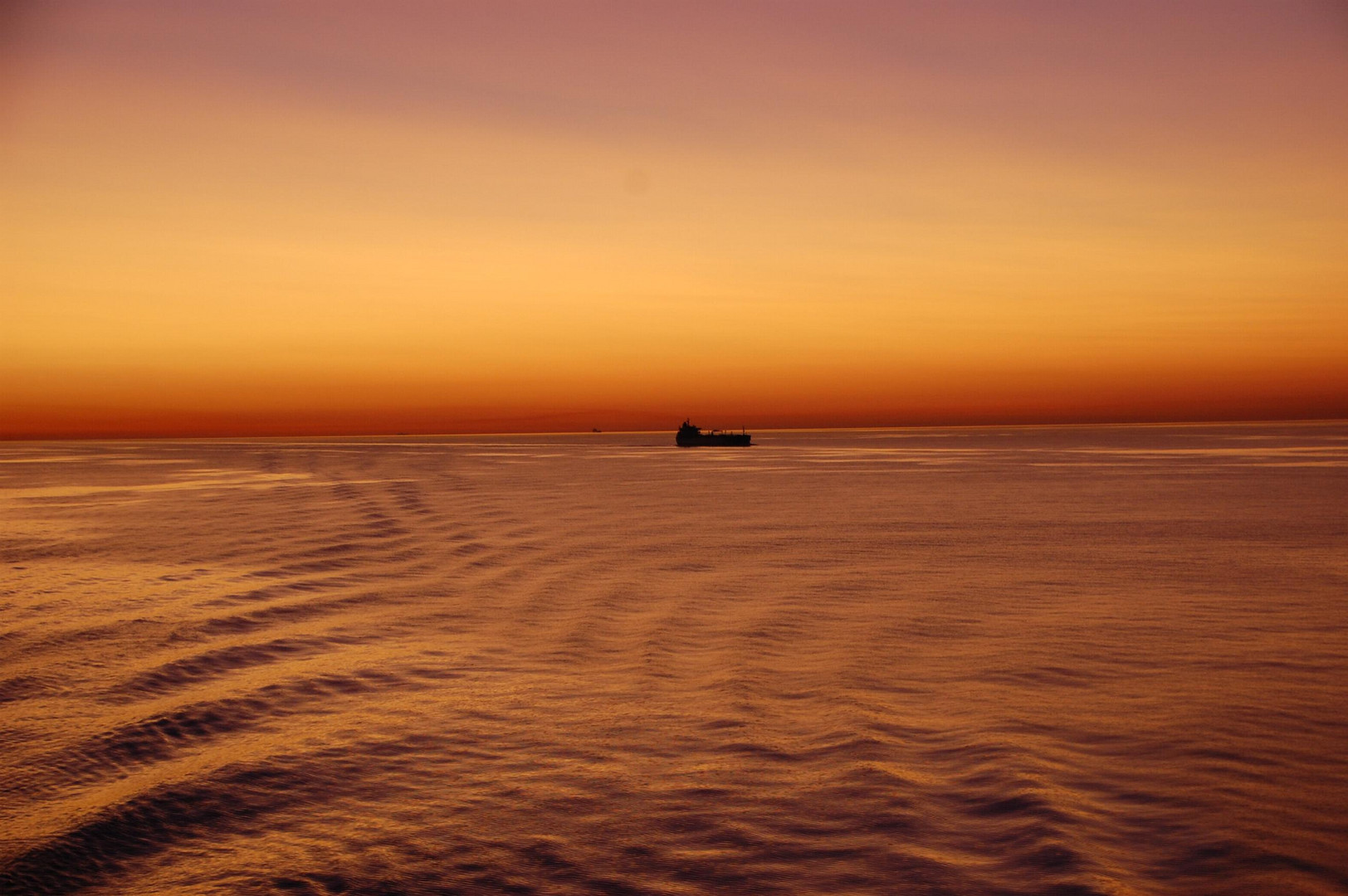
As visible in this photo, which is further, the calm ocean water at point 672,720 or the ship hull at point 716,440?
the ship hull at point 716,440

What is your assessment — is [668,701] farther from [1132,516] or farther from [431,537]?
[1132,516]

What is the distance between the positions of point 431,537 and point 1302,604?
20369 millimetres

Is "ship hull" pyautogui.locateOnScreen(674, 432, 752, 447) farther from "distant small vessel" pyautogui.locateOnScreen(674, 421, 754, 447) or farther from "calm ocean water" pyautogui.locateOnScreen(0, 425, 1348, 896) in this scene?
"calm ocean water" pyautogui.locateOnScreen(0, 425, 1348, 896)

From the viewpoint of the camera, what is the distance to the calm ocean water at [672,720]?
645 cm

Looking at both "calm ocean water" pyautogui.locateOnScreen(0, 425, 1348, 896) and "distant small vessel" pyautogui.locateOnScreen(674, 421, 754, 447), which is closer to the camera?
"calm ocean water" pyautogui.locateOnScreen(0, 425, 1348, 896)

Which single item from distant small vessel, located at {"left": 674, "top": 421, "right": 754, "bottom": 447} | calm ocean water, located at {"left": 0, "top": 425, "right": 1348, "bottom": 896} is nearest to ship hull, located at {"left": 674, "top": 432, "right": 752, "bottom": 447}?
distant small vessel, located at {"left": 674, "top": 421, "right": 754, "bottom": 447}

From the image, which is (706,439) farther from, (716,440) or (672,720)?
(672,720)

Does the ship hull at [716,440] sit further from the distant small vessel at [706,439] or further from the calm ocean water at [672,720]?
the calm ocean water at [672,720]

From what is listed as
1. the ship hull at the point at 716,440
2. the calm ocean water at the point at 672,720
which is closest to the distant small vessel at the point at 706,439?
the ship hull at the point at 716,440

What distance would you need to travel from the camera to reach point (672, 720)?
959cm

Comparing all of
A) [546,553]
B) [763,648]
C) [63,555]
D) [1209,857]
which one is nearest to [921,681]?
[763,648]

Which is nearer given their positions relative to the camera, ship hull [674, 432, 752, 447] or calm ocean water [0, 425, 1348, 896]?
calm ocean water [0, 425, 1348, 896]

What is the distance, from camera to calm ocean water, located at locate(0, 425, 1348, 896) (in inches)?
254

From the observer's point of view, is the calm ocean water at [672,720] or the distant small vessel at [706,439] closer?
the calm ocean water at [672,720]
